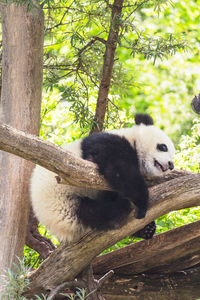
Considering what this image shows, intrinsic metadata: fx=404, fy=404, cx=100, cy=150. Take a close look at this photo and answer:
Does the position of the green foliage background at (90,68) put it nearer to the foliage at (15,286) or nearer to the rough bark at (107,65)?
the rough bark at (107,65)

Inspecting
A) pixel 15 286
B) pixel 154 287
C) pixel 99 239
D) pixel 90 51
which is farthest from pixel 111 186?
pixel 90 51

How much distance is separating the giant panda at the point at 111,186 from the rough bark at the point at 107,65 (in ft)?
3.69

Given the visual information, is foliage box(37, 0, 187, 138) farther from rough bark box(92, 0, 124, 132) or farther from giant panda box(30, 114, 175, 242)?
giant panda box(30, 114, 175, 242)

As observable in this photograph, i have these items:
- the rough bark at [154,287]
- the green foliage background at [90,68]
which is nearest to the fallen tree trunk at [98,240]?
the rough bark at [154,287]

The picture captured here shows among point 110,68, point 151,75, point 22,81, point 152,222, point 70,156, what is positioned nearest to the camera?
point 70,156

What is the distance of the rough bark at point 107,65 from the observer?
4051 mm

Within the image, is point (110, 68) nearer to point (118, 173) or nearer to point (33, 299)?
point (118, 173)

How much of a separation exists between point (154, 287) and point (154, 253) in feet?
0.98

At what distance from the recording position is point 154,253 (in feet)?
11.3

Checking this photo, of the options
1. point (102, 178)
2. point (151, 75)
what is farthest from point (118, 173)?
point (151, 75)

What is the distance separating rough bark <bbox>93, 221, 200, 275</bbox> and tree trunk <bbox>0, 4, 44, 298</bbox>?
0.77 metres

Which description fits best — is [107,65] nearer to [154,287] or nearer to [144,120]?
[144,120]

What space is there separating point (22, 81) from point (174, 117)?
456cm

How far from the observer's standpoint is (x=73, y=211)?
2998 mm
